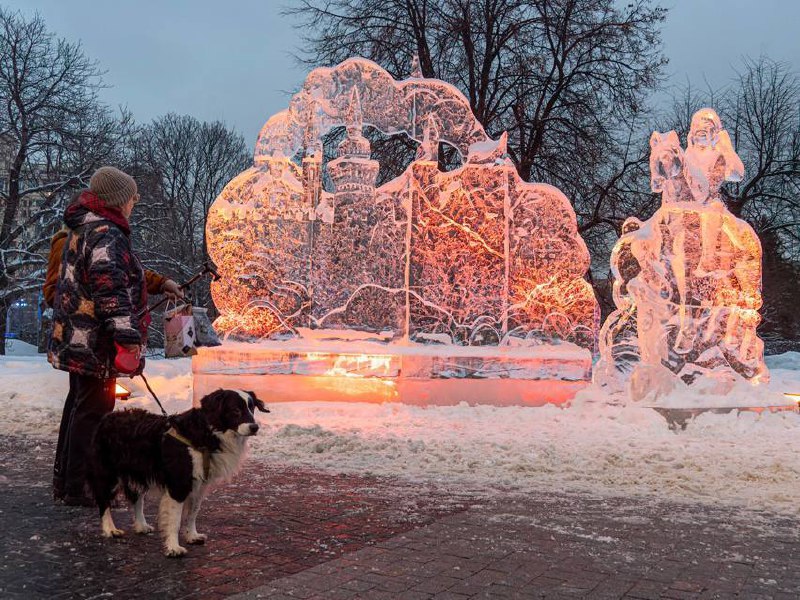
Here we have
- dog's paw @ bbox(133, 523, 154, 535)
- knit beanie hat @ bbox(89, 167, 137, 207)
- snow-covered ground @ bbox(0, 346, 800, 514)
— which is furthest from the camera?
snow-covered ground @ bbox(0, 346, 800, 514)

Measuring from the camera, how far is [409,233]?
37.3 ft

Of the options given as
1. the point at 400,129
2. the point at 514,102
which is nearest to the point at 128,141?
the point at 514,102

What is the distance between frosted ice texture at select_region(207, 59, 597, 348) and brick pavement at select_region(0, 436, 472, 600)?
15.9 feet

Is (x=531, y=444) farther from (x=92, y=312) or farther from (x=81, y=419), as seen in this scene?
(x=92, y=312)

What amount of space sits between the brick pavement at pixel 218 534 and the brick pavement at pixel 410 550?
0.01 m

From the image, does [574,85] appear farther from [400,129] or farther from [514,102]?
[400,129]

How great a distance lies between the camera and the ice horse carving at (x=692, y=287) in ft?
34.8

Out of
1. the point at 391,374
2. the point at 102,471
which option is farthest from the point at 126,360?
the point at 391,374

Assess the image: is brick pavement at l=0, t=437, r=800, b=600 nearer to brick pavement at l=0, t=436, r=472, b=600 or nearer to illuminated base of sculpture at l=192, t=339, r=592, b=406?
brick pavement at l=0, t=436, r=472, b=600

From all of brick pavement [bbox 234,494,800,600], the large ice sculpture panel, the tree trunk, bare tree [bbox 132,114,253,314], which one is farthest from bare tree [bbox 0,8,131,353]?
brick pavement [bbox 234,494,800,600]

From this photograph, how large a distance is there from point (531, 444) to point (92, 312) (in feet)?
15.6

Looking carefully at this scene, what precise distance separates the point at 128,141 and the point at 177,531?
2583 centimetres

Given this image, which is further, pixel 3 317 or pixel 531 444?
pixel 3 317

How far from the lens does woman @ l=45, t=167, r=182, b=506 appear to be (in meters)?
4.79
